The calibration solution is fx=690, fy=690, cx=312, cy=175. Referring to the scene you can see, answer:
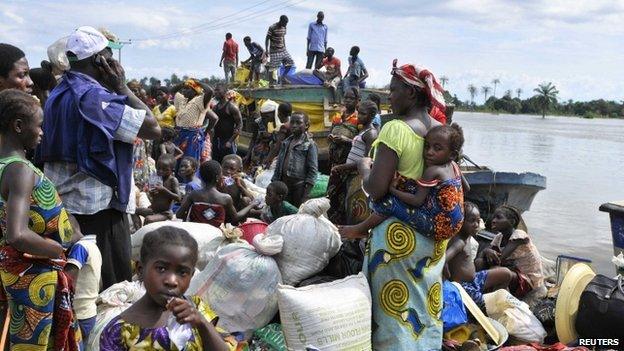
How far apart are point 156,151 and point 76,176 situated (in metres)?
5.04

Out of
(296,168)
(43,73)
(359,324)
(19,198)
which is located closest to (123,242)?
(19,198)

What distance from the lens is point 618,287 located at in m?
3.97

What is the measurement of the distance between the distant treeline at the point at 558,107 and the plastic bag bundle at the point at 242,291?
8161cm

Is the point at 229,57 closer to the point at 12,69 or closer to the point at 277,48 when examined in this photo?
the point at 277,48

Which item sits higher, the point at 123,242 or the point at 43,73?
the point at 43,73

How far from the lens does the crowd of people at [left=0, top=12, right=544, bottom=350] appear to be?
2.11 meters

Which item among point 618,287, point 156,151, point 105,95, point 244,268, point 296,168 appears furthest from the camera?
point 156,151

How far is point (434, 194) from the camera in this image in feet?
10.2

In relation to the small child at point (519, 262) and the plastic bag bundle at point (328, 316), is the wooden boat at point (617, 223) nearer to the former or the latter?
the small child at point (519, 262)

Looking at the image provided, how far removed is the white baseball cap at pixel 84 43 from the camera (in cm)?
280

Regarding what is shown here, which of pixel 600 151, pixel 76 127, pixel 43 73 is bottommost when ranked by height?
pixel 600 151

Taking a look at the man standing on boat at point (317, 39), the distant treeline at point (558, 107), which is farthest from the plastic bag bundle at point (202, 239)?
the distant treeline at point (558, 107)

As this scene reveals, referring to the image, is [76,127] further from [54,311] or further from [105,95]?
[54,311]

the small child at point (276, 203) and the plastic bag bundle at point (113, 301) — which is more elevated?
the small child at point (276, 203)
